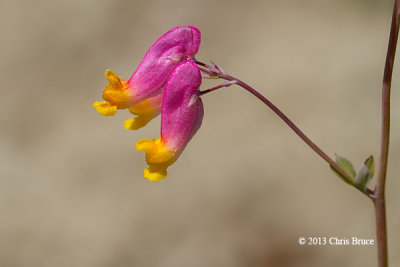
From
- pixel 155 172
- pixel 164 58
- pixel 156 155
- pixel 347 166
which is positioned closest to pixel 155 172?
pixel 155 172

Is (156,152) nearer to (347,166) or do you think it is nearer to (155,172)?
(155,172)

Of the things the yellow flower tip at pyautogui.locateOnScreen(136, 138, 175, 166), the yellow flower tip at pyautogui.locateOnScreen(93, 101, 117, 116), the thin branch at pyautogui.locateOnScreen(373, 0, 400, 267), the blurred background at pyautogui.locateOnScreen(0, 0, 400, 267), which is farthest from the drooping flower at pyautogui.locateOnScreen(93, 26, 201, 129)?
the blurred background at pyautogui.locateOnScreen(0, 0, 400, 267)

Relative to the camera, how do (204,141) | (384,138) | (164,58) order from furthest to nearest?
(204,141), (164,58), (384,138)

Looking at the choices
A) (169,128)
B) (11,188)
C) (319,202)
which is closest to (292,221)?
(319,202)

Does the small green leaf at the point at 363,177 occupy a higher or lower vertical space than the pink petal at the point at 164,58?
lower

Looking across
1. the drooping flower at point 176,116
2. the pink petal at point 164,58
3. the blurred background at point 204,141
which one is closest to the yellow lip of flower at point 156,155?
the drooping flower at point 176,116

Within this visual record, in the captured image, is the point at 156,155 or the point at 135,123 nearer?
the point at 156,155

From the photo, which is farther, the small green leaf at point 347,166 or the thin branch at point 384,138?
the small green leaf at point 347,166

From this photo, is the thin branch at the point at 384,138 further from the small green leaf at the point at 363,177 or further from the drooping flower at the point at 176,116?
the drooping flower at the point at 176,116
